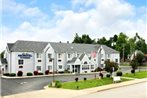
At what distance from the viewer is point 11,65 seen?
5862cm

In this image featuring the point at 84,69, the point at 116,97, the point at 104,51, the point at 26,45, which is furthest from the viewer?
the point at 104,51

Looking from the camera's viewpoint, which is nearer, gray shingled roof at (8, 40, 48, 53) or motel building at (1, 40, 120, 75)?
motel building at (1, 40, 120, 75)

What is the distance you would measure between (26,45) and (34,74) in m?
7.70

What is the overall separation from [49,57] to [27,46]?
584 cm

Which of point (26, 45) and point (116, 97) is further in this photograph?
point (26, 45)

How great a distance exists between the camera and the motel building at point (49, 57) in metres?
59.0

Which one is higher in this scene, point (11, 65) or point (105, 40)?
point (105, 40)

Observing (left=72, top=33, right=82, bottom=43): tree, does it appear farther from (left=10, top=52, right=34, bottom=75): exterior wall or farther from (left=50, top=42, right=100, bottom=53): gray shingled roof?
(left=10, top=52, right=34, bottom=75): exterior wall

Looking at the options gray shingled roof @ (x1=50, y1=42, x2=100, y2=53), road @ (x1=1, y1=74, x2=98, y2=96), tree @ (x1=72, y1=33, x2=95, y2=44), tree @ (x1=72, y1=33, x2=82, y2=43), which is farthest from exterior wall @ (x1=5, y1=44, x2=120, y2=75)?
tree @ (x1=72, y1=33, x2=82, y2=43)

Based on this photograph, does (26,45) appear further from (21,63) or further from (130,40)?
(130,40)

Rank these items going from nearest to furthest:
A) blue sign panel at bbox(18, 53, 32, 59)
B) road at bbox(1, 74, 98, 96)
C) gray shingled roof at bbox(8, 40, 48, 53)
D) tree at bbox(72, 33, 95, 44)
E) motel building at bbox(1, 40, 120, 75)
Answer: road at bbox(1, 74, 98, 96) → motel building at bbox(1, 40, 120, 75) → blue sign panel at bbox(18, 53, 32, 59) → gray shingled roof at bbox(8, 40, 48, 53) → tree at bbox(72, 33, 95, 44)

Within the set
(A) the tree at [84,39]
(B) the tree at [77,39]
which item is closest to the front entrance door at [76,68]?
(A) the tree at [84,39]

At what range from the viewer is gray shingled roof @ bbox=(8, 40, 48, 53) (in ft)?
195

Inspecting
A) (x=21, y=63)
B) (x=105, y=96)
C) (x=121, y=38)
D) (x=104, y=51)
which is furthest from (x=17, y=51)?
(x=121, y=38)
